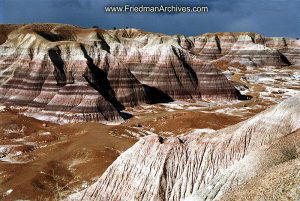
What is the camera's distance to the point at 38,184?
28172mm

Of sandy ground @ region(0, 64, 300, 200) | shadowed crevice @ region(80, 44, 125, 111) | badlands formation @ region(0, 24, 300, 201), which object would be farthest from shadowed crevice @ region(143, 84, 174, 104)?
shadowed crevice @ region(80, 44, 125, 111)

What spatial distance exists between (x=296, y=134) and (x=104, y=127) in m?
33.1

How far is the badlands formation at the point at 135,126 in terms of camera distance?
61.8 feet

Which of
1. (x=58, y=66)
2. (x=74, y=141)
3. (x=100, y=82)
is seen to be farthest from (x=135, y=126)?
(x=58, y=66)

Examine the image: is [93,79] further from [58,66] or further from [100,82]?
[58,66]

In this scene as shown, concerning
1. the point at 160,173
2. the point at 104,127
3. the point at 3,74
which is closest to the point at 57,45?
the point at 3,74

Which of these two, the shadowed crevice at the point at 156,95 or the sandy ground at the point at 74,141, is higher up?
the shadowed crevice at the point at 156,95

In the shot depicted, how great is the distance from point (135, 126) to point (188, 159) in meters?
32.3

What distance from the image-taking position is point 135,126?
52188 mm

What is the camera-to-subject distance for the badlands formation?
61.8 feet

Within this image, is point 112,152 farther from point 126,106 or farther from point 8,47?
point 8,47

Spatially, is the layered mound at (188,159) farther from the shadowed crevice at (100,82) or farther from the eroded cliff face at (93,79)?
the shadowed crevice at (100,82)

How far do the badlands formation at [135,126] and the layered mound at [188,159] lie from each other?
0.06m

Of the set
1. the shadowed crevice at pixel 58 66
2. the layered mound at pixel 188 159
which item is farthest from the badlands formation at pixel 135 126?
the shadowed crevice at pixel 58 66
